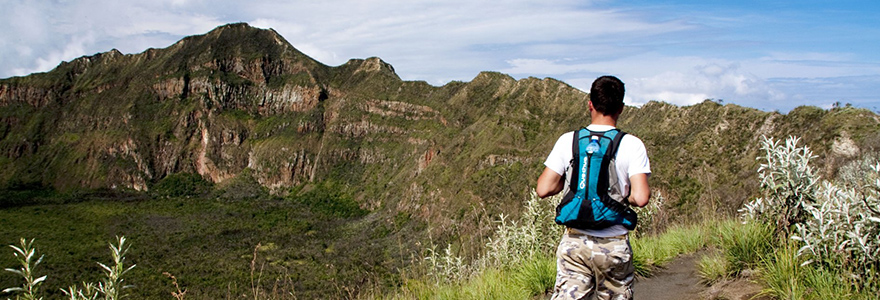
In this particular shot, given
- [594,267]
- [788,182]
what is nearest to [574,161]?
[594,267]

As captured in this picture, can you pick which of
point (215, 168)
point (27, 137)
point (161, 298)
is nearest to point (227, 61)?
point (215, 168)

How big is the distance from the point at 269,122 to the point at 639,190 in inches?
6508

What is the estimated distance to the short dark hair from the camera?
4840mm

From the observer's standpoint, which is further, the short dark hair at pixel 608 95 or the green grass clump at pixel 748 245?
the green grass clump at pixel 748 245

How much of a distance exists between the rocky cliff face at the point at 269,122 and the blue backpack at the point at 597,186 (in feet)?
234

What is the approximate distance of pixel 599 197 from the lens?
470 centimetres

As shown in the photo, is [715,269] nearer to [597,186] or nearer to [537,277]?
[537,277]

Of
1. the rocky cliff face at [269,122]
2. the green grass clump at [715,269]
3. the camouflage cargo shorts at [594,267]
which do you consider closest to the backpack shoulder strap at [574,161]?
the camouflage cargo shorts at [594,267]

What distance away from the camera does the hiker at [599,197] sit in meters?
4.70

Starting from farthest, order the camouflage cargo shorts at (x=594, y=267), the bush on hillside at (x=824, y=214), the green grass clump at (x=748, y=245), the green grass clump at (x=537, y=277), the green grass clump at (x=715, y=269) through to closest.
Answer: the green grass clump at (x=537, y=277)
the green grass clump at (x=715, y=269)
the green grass clump at (x=748, y=245)
the bush on hillside at (x=824, y=214)
the camouflage cargo shorts at (x=594, y=267)

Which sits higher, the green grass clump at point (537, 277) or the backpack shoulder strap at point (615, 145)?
the backpack shoulder strap at point (615, 145)

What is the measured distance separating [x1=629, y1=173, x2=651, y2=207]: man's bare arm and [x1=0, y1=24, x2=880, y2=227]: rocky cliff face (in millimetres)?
71322

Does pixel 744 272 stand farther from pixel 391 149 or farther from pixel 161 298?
pixel 391 149

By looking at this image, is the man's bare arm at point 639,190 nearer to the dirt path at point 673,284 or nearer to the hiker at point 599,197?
the hiker at point 599,197
